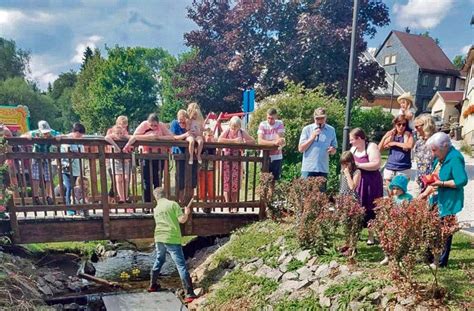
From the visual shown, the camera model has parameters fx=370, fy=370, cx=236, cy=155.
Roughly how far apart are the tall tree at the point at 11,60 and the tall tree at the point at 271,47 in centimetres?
A: 3247

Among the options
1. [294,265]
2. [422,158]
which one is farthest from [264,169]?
[422,158]

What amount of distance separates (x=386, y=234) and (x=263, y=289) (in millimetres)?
1886

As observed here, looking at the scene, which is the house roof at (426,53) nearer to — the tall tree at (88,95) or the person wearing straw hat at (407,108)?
the tall tree at (88,95)

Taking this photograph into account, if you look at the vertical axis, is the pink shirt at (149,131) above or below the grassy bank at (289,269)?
above

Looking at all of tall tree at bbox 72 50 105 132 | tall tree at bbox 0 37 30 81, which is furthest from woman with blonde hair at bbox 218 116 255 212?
tall tree at bbox 0 37 30 81

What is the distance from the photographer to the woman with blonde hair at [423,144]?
15.3ft

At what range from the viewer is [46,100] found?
130ft

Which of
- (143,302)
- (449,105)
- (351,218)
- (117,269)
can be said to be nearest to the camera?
(351,218)

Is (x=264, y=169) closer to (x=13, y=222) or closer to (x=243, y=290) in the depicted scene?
(x=243, y=290)

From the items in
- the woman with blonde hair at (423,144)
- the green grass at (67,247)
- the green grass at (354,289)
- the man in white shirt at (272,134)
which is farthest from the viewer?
the green grass at (67,247)

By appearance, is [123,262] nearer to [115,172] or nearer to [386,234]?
[115,172]

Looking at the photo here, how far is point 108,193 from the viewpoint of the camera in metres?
6.21

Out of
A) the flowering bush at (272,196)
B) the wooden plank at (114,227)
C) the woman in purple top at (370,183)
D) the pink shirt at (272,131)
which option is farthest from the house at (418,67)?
the woman in purple top at (370,183)

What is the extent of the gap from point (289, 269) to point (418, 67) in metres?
39.2
